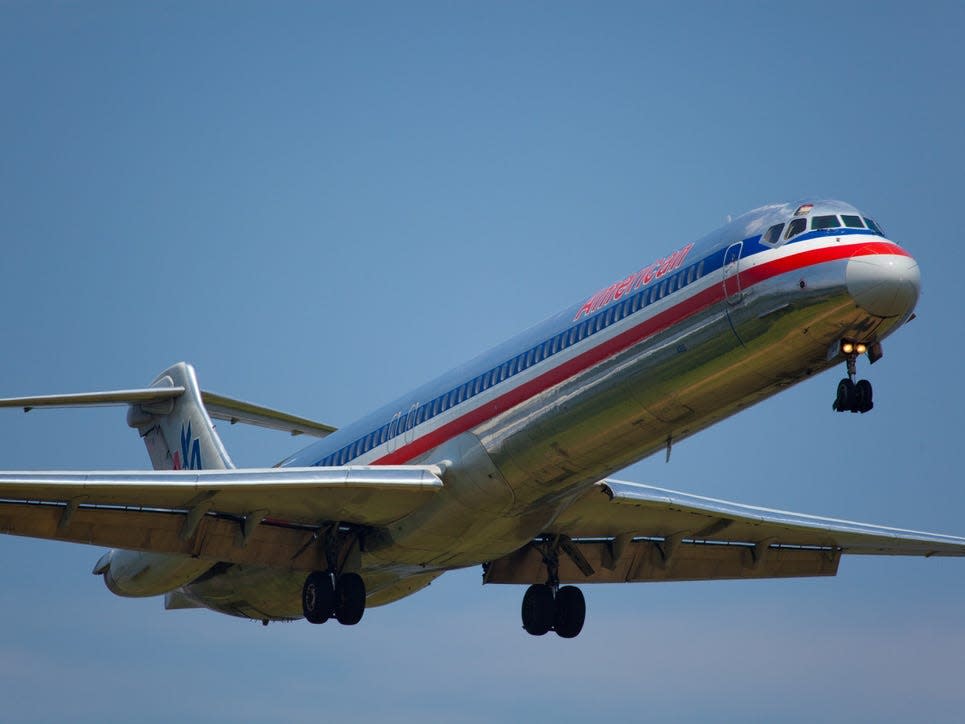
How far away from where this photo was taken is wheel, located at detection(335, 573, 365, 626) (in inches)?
1013

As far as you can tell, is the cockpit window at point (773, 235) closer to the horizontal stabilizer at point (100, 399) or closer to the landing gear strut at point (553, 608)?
the landing gear strut at point (553, 608)

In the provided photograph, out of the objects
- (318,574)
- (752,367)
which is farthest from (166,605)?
(752,367)

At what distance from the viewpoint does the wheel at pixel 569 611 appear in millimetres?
28297

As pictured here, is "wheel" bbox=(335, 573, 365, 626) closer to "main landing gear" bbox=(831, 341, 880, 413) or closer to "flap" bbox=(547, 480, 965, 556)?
"flap" bbox=(547, 480, 965, 556)

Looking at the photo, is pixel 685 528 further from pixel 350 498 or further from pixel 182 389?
pixel 182 389

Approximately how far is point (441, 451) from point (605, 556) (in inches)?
211

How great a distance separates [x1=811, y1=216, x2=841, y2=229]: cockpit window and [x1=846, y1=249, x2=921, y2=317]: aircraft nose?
71 centimetres

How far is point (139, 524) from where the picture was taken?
25078 millimetres

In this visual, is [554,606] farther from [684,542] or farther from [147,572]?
[147,572]

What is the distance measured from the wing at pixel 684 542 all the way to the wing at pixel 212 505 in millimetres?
3462

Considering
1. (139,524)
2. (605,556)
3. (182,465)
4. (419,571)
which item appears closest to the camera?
(139,524)

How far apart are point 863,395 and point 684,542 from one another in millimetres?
9212

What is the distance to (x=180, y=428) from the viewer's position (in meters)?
31.4

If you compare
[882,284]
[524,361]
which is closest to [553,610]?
[524,361]
